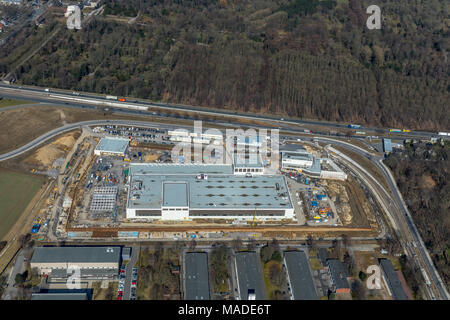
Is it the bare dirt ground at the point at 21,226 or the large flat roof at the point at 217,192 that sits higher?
the large flat roof at the point at 217,192

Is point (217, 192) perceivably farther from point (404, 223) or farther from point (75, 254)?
point (404, 223)

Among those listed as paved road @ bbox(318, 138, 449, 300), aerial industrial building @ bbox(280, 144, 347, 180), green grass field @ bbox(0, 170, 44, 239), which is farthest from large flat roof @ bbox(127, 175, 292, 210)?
paved road @ bbox(318, 138, 449, 300)

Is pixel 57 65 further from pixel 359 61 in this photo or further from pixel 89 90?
pixel 359 61

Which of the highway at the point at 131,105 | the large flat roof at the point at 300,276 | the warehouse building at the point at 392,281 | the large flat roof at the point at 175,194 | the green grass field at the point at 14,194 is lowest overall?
the warehouse building at the point at 392,281

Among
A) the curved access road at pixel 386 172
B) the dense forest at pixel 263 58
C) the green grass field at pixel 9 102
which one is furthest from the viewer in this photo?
the dense forest at pixel 263 58

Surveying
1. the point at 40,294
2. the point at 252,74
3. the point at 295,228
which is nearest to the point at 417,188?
the point at 295,228

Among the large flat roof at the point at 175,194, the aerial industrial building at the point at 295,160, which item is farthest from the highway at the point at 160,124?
the large flat roof at the point at 175,194
